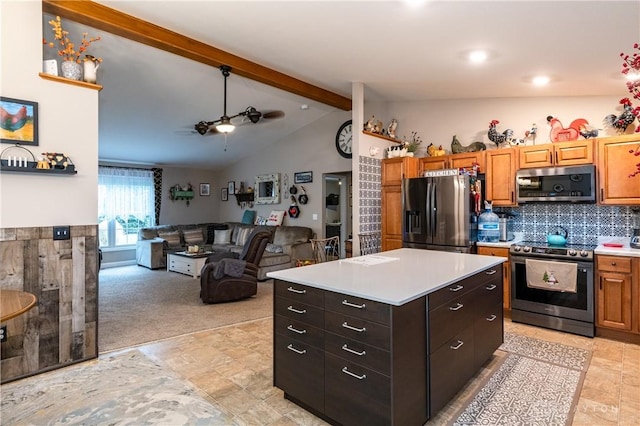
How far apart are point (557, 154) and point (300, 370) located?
372cm

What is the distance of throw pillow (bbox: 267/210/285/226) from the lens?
7824mm

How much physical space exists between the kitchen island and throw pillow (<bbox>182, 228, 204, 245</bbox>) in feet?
21.3

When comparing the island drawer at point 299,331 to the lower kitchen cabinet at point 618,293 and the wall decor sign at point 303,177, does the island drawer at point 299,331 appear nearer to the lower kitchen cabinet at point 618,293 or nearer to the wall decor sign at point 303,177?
the lower kitchen cabinet at point 618,293

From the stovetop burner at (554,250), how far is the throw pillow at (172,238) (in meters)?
6.81

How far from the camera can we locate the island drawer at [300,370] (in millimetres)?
2072

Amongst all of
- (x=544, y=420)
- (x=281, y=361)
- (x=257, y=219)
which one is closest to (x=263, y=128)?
(x=257, y=219)

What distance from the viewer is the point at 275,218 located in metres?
7.91

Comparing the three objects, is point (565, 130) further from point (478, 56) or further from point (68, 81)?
point (68, 81)

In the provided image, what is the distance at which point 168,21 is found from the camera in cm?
329

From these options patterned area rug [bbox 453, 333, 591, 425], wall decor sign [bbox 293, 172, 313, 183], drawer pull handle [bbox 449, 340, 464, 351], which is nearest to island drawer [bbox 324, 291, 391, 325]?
drawer pull handle [bbox 449, 340, 464, 351]

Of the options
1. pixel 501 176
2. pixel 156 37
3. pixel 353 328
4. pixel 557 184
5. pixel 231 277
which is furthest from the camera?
pixel 231 277

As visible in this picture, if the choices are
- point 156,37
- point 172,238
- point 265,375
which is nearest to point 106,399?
point 265,375

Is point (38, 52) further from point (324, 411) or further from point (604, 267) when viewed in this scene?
point (604, 267)

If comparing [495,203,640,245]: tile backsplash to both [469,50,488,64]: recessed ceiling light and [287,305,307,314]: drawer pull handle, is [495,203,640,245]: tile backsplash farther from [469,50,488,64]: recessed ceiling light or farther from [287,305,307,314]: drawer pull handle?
[287,305,307,314]: drawer pull handle
